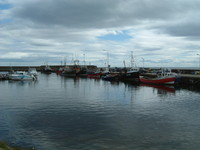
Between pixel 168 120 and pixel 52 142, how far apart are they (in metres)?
12.2

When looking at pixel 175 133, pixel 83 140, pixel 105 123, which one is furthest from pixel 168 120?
pixel 83 140

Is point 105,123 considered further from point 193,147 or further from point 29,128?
point 193,147

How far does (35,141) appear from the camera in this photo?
16672 millimetres

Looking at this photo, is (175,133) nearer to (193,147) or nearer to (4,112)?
(193,147)

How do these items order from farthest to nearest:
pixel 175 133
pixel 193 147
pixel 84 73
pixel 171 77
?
pixel 84 73
pixel 171 77
pixel 175 133
pixel 193 147

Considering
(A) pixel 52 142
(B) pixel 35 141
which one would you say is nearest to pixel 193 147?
(A) pixel 52 142

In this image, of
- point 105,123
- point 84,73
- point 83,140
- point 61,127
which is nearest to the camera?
point 83,140

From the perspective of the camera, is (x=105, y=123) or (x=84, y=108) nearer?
(x=105, y=123)

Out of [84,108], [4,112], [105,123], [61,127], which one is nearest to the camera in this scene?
[61,127]

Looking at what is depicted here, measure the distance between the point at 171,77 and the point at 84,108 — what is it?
41668 mm

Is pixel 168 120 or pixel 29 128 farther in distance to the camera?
pixel 168 120

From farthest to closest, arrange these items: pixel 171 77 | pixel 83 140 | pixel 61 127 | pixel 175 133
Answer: pixel 171 77, pixel 61 127, pixel 175 133, pixel 83 140

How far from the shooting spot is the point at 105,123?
21.8 m

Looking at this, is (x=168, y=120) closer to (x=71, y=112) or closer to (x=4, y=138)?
(x=71, y=112)
